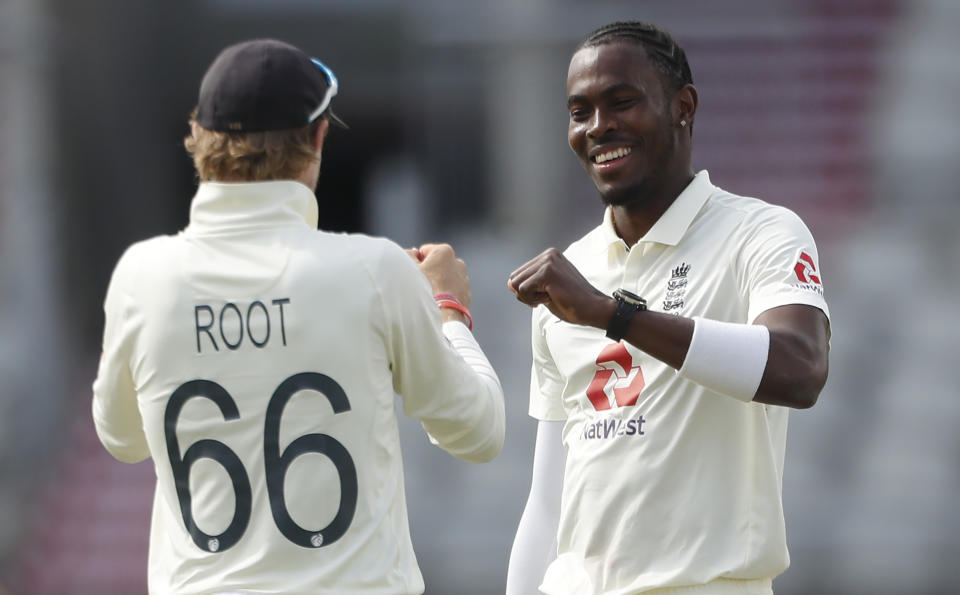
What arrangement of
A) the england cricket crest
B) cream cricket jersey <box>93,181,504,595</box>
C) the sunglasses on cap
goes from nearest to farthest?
cream cricket jersey <box>93,181,504,595</box>, the sunglasses on cap, the england cricket crest

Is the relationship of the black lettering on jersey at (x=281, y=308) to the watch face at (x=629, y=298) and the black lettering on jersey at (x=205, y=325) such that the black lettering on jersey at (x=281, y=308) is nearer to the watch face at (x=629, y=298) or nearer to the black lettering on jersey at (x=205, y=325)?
the black lettering on jersey at (x=205, y=325)

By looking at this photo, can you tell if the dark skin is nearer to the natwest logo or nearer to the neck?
the neck

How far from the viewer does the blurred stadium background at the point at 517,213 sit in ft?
23.0

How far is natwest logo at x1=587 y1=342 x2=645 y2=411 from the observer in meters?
2.70

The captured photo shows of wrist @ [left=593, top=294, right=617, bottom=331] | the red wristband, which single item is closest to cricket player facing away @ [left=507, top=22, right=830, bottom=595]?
wrist @ [left=593, top=294, right=617, bottom=331]

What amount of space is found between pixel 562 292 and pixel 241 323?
0.57m

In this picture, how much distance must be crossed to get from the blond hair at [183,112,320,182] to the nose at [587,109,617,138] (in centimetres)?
69

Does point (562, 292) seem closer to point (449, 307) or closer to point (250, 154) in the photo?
point (449, 307)

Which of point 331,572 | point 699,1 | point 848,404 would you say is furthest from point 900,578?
point 331,572

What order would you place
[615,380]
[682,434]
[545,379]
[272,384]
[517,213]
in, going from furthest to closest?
[517,213] → [545,379] → [615,380] → [682,434] → [272,384]

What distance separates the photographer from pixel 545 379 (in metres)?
2.98

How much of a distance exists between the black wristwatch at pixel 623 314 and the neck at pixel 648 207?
1.55 ft

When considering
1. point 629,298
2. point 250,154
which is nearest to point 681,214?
point 629,298

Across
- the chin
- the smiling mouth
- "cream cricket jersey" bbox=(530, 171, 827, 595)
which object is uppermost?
the smiling mouth
